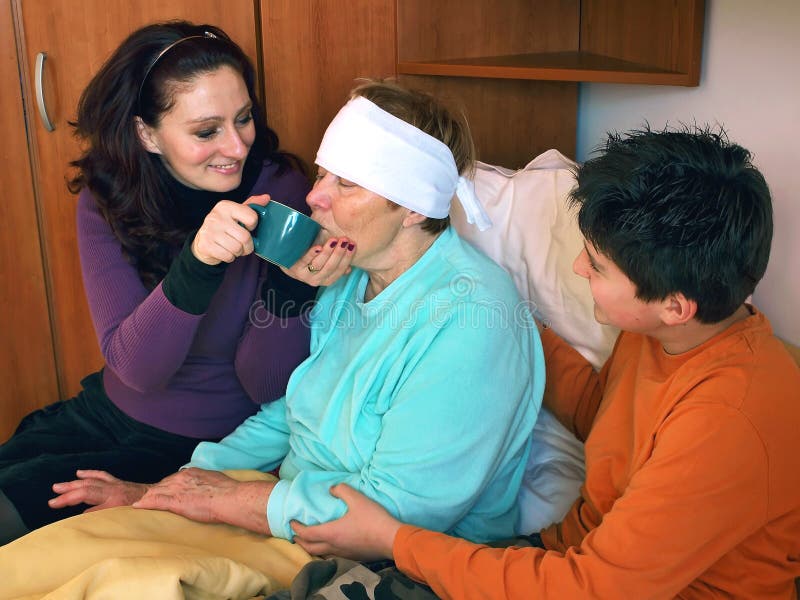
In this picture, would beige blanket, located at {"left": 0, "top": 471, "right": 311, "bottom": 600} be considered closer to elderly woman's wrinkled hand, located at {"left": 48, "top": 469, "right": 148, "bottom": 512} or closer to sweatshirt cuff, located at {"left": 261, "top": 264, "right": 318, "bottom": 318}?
elderly woman's wrinkled hand, located at {"left": 48, "top": 469, "right": 148, "bottom": 512}

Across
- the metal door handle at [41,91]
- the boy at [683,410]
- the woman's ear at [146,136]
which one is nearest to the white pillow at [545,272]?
the boy at [683,410]

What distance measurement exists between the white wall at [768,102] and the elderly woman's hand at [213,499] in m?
0.95

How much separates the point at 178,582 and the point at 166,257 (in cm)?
76

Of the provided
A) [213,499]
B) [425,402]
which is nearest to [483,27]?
[425,402]

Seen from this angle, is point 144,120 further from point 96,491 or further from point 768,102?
point 768,102

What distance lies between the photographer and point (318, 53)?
213 centimetres

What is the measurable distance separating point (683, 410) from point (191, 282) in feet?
2.81

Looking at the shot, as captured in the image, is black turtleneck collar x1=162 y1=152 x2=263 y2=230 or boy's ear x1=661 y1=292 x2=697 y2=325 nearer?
boy's ear x1=661 y1=292 x2=697 y2=325

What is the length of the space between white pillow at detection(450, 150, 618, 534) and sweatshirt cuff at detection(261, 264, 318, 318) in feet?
1.20

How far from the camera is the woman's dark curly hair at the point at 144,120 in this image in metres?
1.65

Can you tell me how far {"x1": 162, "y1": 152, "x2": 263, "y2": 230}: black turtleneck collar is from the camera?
1765 mm

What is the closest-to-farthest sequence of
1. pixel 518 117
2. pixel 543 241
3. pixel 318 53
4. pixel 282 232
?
pixel 282 232, pixel 543 241, pixel 318 53, pixel 518 117

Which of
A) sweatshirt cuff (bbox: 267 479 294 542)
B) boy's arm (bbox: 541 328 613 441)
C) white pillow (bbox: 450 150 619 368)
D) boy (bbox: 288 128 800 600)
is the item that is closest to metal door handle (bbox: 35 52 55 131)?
white pillow (bbox: 450 150 619 368)

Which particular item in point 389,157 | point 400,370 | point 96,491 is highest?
point 389,157
